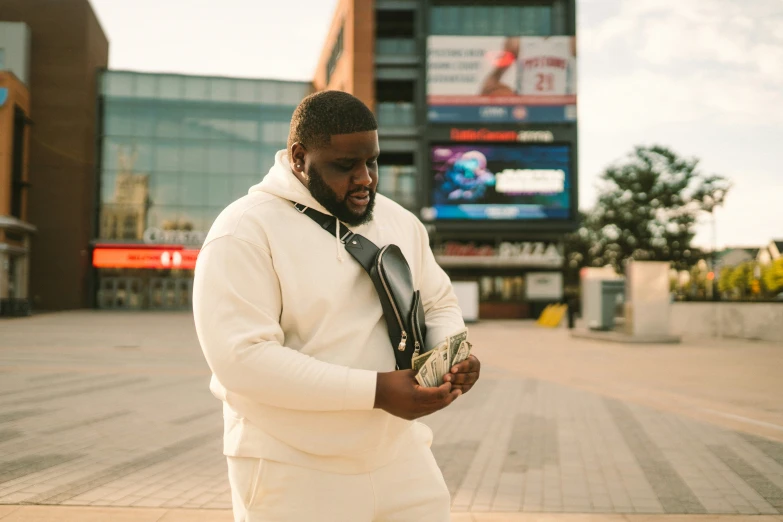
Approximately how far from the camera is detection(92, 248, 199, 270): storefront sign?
4219 centimetres

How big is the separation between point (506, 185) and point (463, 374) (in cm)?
3744

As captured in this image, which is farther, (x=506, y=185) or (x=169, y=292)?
(x=169, y=292)

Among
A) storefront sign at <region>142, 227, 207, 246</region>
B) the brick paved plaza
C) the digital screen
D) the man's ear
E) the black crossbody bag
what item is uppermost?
the digital screen

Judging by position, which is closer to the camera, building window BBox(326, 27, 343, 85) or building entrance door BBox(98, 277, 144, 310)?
building entrance door BBox(98, 277, 144, 310)

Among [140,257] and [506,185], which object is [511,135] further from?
[140,257]

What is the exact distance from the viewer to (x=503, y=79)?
38.5m

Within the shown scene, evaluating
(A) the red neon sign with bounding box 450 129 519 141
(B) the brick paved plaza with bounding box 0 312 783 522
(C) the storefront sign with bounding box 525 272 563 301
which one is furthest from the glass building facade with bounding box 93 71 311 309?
(B) the brick paved plaza with bounding box 0 312 783 522

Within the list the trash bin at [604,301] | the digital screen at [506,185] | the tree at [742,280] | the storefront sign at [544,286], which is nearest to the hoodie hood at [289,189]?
the trash bin at [604,301]

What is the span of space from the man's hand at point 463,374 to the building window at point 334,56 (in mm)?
42508

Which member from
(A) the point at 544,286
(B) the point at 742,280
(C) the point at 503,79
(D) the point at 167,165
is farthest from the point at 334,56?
(B) the point at 742,280

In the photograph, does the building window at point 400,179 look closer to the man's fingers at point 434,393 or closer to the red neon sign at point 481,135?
the red neon sign at point 481,135

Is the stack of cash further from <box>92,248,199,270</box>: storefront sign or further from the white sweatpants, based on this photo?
<box>92,248,199,270</box>: storefront sign

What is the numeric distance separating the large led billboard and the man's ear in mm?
37740

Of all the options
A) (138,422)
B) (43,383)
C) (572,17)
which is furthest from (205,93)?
(138,422)
